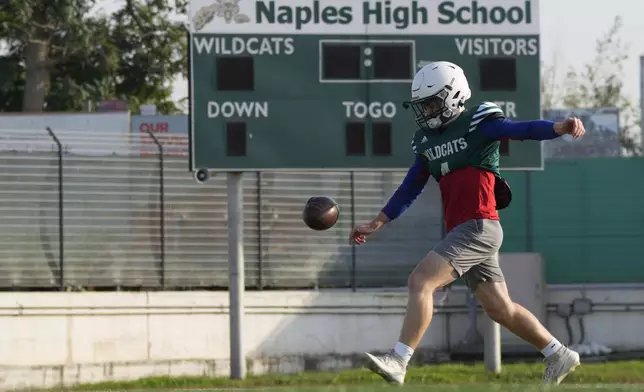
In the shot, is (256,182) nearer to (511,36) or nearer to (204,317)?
(204,317)

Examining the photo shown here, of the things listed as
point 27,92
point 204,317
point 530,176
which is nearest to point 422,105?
point 204,317

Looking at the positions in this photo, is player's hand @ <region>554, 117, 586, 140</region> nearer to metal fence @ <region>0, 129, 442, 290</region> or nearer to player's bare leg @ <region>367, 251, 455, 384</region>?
player's bare leg @ <region>367, 251, 455, 384</region>

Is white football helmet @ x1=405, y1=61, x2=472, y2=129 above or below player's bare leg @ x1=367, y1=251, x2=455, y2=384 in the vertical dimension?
above

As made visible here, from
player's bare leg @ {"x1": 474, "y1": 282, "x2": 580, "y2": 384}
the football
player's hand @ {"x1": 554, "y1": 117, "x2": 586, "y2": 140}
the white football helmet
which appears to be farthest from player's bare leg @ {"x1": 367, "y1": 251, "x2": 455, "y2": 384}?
the football

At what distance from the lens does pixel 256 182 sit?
19906 mm

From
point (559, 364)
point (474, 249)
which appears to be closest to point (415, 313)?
point (474, 249)

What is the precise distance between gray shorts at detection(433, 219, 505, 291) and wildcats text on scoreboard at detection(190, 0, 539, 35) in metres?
7.59

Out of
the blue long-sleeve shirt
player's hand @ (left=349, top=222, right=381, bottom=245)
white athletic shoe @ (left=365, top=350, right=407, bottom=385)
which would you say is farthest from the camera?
player's hand @ (left=349, top=222, right=381, bottom=245)

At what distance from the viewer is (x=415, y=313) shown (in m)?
8.77

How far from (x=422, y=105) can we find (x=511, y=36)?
7.69 meters

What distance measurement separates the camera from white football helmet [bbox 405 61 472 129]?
9.18m

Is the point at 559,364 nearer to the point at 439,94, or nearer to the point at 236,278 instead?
the point at 439,94

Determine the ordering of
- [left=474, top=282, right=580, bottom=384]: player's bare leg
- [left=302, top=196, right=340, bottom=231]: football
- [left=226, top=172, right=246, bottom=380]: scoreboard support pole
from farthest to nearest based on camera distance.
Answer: [left=226, top=172, right=246, bottom=380]: scoreboard support pole → [left=302, top=196, right=340, bottom=231]: football → [left=474, top=282, right=580, bottom=384]: player's bare leg

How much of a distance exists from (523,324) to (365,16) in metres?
7.96
